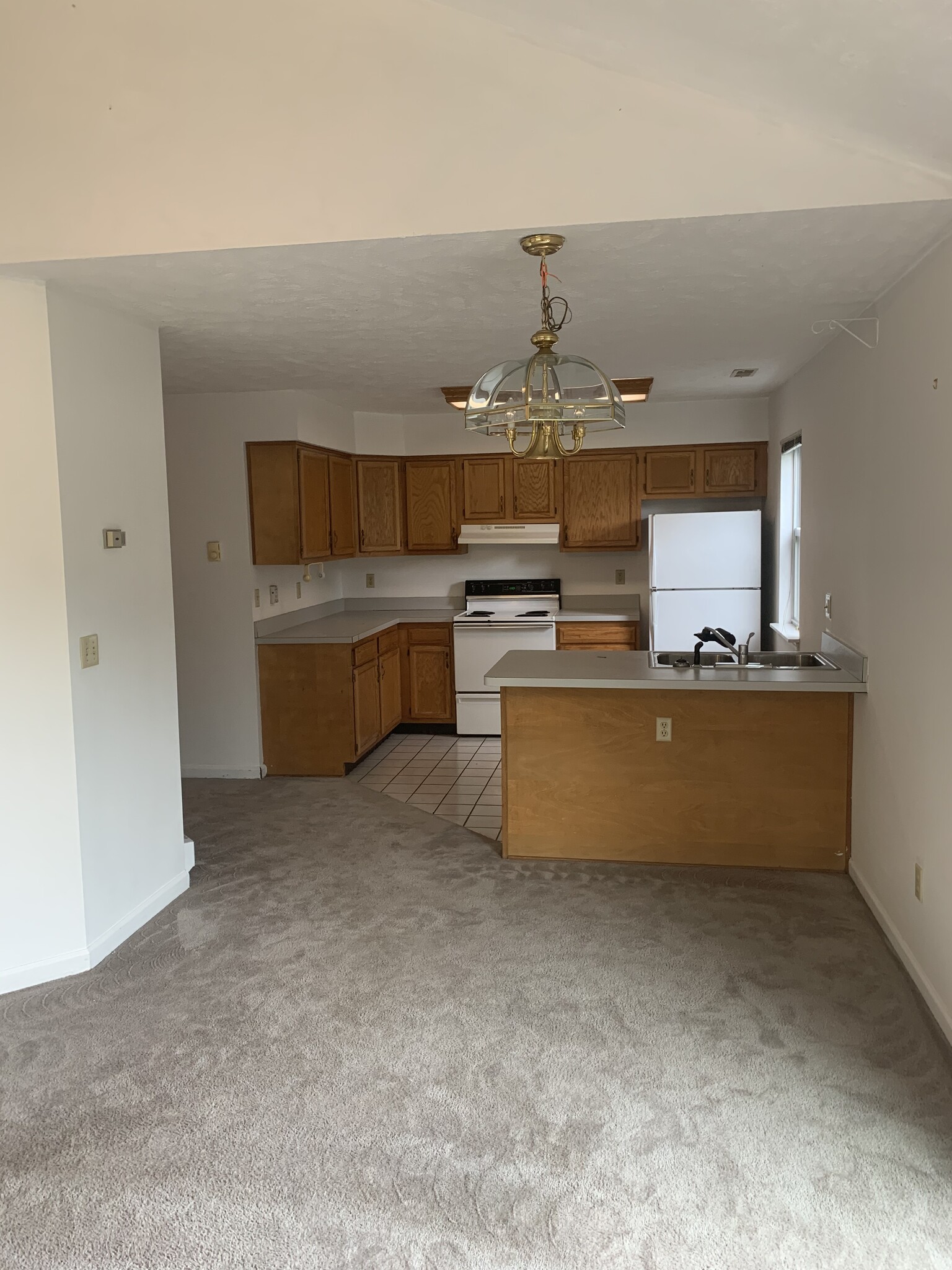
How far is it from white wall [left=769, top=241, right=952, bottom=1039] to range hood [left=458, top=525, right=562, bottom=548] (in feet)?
8.61

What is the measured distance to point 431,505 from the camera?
22.7 ft

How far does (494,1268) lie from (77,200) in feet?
9.57

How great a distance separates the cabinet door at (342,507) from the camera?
6.15 meters

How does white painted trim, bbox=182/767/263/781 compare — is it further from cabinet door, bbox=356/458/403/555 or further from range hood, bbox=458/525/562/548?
range hood, bbox=458/525/562/548

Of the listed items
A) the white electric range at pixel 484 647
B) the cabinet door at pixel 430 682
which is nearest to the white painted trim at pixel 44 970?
the white electric range at pixel 484 647

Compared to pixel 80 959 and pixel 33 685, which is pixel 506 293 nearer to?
pixel 33 685

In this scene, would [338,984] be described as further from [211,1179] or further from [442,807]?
[442,807]

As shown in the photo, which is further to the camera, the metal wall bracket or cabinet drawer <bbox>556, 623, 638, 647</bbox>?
cabinet drawer <bbox>556, 623, 638, 647</bbox>

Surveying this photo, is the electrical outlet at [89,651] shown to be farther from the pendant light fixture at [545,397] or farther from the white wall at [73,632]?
the pendant light fixture at [545,397]

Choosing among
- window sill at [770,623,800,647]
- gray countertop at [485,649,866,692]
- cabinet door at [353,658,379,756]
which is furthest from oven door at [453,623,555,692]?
gray countertop at [485,649,866,692]

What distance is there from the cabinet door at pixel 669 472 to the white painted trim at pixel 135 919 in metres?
4.17

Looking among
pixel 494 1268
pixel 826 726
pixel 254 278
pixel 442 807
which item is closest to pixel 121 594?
pixel 254 278

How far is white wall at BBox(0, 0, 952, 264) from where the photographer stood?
252 centimetres

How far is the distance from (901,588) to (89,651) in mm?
2762
